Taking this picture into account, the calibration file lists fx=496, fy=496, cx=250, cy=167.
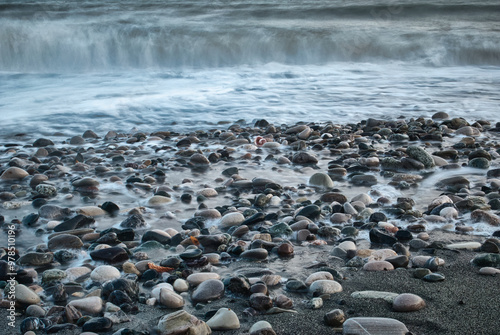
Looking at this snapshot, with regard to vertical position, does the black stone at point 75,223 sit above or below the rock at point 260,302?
below

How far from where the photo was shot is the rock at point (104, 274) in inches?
80.0

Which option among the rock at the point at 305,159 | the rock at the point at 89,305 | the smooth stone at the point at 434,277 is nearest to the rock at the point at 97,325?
the rock at the point at 89,305

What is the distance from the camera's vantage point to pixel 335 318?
5.33 ft

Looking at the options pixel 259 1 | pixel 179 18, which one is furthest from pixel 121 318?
pixel 259 1

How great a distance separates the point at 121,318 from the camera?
1713 mm

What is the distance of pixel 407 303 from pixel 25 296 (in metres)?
1.38

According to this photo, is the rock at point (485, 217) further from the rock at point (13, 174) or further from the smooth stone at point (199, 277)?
the rock at point (13, 174)

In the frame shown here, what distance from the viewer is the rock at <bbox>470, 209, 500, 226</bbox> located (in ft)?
8.27

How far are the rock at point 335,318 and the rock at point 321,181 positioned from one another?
5.69 feet

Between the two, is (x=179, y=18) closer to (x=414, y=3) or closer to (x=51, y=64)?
(x=51, y=64)

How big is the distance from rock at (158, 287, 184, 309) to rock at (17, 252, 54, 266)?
697mm

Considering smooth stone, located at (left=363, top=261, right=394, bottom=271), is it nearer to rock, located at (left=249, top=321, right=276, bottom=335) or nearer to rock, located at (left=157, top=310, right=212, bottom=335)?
rock, located at (left=249, top=321, right=276, bottom=335)

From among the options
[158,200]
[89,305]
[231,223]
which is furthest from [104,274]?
[158,200]

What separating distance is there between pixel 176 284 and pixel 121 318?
0.29 meters
